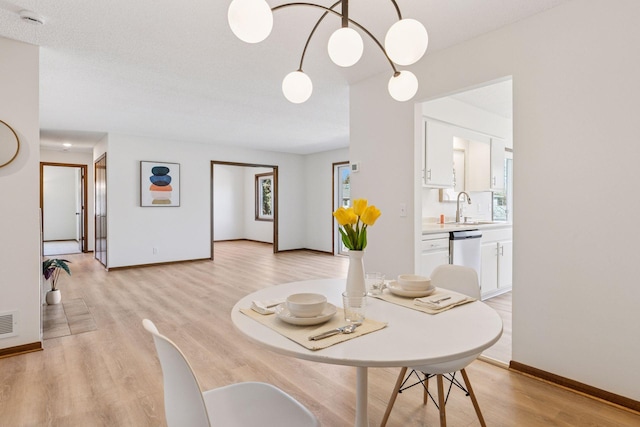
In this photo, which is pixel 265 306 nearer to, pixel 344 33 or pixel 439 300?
pixel 439 300

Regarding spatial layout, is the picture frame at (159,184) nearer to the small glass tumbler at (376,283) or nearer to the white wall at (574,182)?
the white wall at (574,182)

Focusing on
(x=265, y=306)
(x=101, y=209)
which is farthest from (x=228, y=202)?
(x=265, y=306)

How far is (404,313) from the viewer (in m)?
1.34

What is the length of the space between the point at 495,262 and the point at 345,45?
11.9 feet

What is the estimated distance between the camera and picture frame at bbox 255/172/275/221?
400 inches

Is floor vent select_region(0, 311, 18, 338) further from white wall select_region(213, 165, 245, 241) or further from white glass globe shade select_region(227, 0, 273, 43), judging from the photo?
white wall select_region(213, 165, 245, 241)

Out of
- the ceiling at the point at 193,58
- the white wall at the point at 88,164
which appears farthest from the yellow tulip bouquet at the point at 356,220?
the white wall at the point at 88,164

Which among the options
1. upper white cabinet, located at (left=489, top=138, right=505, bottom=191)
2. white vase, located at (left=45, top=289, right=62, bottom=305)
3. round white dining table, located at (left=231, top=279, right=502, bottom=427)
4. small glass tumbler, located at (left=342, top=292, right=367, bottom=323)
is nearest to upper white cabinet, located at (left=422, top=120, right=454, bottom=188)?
upper white cabinet, located at (left=489, top=138, right=505, bottom=191)

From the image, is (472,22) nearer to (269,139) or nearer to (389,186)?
(389,186)

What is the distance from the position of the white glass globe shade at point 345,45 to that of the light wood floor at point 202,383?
1.78 m

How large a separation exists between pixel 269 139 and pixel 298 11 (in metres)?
4.40

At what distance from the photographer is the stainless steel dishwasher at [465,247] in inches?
138

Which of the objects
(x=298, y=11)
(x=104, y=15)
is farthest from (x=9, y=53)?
(x=298, y=11)

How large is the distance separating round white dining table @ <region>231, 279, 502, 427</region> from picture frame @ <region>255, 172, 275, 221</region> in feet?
28.8
